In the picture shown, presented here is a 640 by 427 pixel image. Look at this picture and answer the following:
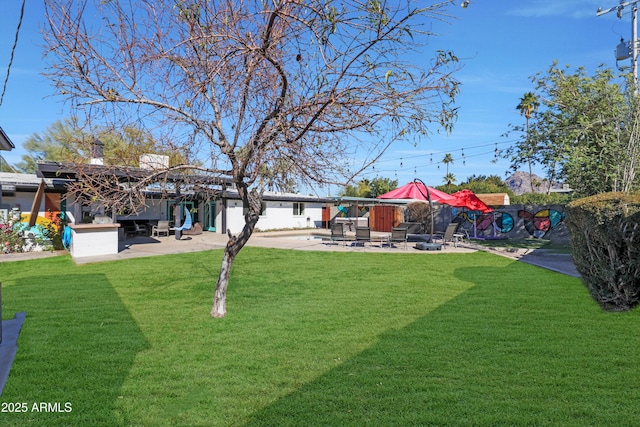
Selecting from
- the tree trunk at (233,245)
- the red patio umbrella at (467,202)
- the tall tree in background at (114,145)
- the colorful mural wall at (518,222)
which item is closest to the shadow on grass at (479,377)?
the tree trunk at (233,245)

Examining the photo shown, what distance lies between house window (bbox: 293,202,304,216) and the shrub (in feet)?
77.1

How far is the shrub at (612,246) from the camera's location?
5.33 metres

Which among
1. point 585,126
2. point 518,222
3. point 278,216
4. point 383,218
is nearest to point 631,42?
point 585,126

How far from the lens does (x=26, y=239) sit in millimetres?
13398

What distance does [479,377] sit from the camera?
3.45 m

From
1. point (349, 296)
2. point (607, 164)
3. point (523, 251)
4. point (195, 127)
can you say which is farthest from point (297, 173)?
point (523, 251)

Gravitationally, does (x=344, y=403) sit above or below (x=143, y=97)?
below

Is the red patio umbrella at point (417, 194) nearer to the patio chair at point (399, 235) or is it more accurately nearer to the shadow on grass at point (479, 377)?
the patio chair at point (399, 235)

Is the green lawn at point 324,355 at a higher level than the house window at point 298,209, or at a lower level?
lower

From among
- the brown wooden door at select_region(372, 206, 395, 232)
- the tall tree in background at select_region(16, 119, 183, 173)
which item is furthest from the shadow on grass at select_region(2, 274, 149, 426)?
the brown wooden door at select_region(372, 206, 395, 232)

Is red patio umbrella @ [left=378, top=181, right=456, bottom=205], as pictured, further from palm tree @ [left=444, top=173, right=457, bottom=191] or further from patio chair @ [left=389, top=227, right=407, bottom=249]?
palm tree @ [left=444, top=173, right=457, bottom=191]

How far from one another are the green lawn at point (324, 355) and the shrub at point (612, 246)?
38 centimetres

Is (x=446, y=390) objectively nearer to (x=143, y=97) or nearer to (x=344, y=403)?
(x=344, y=403)

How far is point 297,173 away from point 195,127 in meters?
1.62
